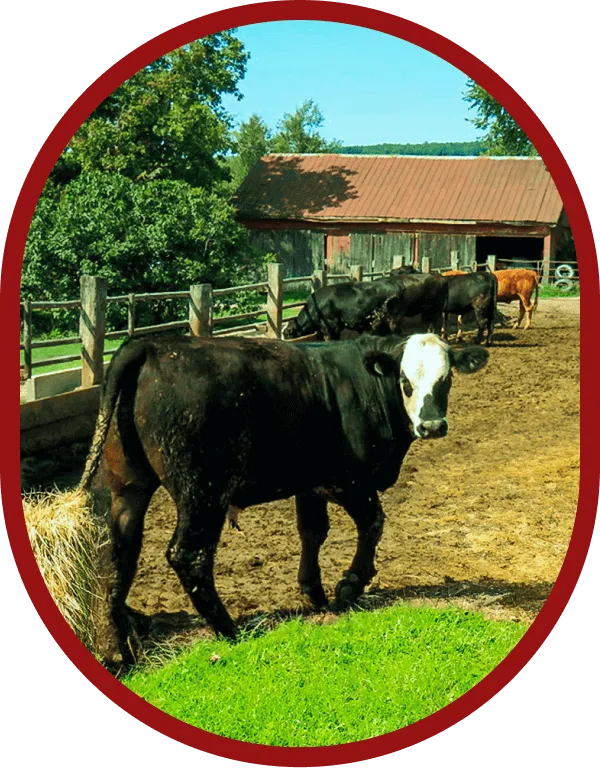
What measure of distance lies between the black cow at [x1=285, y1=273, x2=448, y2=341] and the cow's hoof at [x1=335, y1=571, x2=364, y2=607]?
7.28 meters

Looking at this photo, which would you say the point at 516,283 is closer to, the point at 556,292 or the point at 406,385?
the point at 556,292

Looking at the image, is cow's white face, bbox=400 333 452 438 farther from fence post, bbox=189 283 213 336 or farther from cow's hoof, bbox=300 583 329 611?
fence post, bbox=189 283 213 336

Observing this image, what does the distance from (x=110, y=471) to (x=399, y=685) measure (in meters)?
1.68

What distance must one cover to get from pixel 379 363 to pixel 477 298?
43.6ft

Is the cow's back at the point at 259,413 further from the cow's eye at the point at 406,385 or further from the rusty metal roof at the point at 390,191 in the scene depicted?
the rusty metal roof at the point at 390,191

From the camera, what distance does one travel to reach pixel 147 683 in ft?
13.5

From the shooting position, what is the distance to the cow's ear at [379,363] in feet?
15.4

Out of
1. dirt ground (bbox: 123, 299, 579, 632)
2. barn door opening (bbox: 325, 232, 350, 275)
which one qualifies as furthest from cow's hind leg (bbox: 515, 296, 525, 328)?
dirt ground (bbox: 123, 299, 579, 632)

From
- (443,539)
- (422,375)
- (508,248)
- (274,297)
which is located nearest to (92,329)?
(443,539)

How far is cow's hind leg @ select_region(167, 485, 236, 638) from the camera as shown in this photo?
14.1 feet

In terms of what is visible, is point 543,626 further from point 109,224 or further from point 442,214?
point 442,214

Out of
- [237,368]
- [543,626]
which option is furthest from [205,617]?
[543,626]

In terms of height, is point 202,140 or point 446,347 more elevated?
point 202,140
